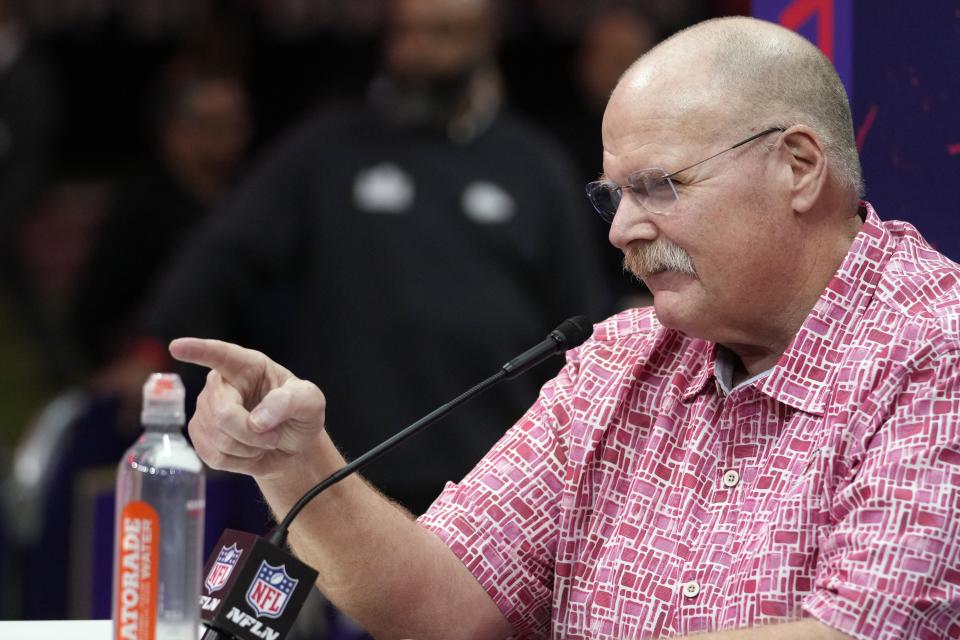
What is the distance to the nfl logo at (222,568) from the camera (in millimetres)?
1833

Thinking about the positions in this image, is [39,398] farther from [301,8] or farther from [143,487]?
[143,487]

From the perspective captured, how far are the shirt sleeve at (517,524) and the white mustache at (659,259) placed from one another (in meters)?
0.27

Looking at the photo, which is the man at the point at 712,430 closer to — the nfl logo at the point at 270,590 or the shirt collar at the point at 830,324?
the shirt collar at the point at 830,324

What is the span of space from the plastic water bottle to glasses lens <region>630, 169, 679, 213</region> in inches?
27.8

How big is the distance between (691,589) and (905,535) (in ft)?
1.07

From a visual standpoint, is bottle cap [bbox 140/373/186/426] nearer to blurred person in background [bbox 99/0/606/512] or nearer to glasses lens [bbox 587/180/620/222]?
glasses lens [bbox 587/180/620/222]

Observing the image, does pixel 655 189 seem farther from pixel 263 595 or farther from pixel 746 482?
pixel 263 595

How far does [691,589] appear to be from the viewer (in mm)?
1936

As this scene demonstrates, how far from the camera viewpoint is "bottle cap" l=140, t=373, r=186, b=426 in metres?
1.65

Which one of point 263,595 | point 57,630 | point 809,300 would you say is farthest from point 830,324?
point 57,630

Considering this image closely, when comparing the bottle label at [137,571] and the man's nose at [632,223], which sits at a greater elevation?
the man's nose at [632,223]

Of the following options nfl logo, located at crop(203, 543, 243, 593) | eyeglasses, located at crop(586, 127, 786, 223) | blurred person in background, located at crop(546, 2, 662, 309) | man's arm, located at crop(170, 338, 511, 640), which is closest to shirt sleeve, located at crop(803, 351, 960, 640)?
eyeglasses, located at crop(586, 127, 786, 223)

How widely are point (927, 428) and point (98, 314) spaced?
376cm

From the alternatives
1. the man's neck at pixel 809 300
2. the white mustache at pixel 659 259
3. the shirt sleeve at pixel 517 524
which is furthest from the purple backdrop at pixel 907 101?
the shirt sleeve at pixel 517 524
